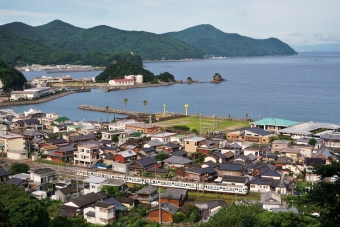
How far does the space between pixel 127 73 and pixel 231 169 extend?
126 feet

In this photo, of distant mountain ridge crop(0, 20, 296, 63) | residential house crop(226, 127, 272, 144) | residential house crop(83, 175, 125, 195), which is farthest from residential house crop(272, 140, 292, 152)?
distant mountain ridge crop(0, 20, 296, 63)

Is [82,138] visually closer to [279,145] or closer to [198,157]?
[198,157]

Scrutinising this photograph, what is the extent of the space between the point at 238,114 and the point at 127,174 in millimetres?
14618

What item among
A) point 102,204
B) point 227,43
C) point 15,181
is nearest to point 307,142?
point 102,204

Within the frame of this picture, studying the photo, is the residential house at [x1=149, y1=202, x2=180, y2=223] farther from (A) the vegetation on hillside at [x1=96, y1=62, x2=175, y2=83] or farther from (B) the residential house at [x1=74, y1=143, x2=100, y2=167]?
(A) the vegetation on hillside at [x1=96, y1=62, x2=175, y2=83]

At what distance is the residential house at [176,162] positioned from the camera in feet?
40.6

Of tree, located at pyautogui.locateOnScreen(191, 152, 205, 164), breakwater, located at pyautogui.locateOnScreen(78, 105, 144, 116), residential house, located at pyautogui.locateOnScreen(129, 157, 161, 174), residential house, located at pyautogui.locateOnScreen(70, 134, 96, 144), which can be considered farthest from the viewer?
breakwater, located at pyautogui.locateOnScreen(78, 105, 144, 116)

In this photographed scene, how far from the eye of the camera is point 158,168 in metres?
12.3

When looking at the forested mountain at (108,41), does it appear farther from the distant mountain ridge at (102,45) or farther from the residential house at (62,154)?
the residential house at (62,154)

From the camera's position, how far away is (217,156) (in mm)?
12812

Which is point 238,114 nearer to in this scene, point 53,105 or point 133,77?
point 53,105

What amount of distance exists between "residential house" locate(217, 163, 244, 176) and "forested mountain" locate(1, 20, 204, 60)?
95450 mm

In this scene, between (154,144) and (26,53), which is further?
(26,53)

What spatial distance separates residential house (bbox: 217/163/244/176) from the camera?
11367 mm
